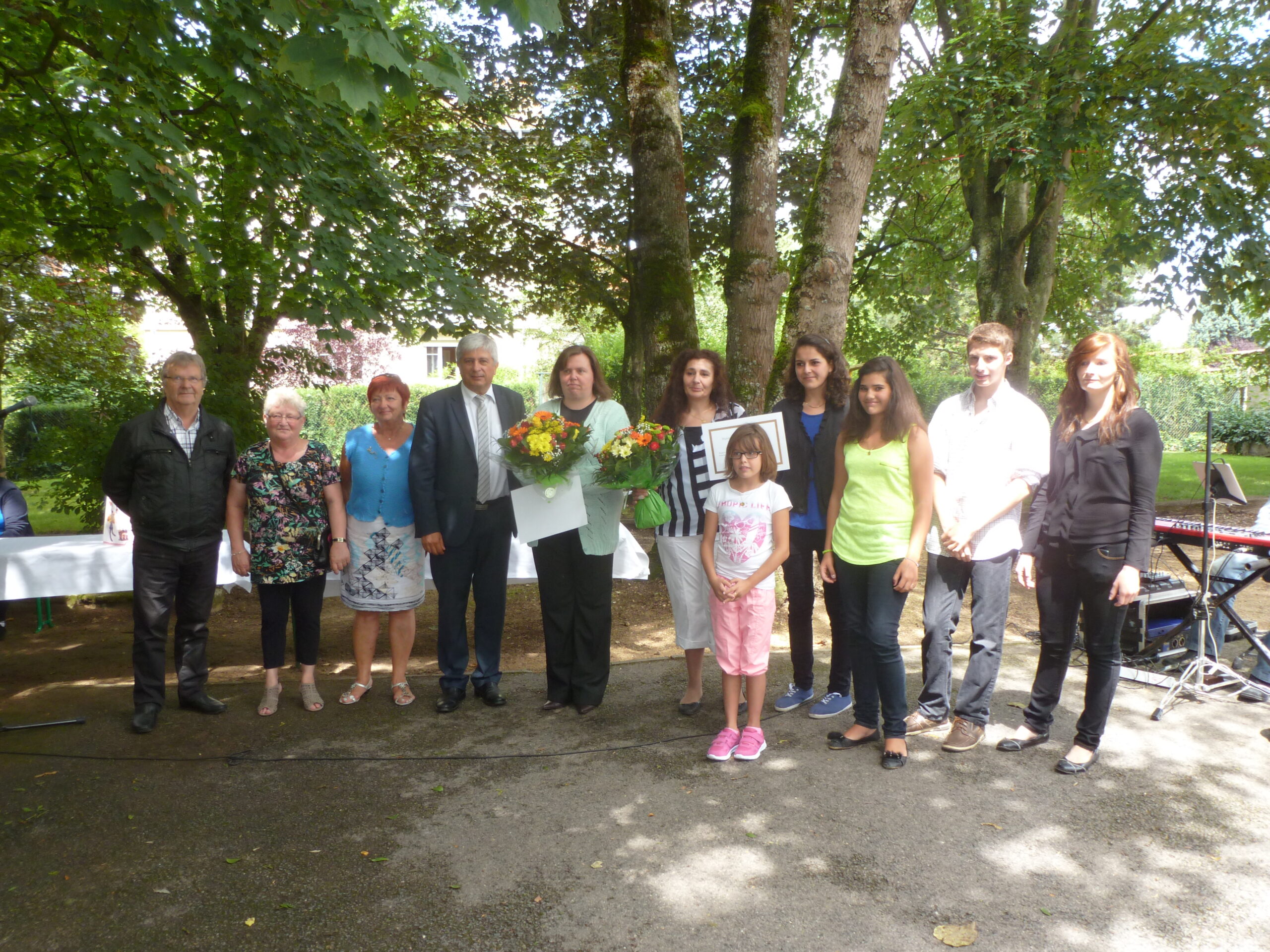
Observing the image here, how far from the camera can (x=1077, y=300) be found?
18781 mm

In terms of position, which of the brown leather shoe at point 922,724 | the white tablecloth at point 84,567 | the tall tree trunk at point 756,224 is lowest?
the brown leather shoe at point 922,724

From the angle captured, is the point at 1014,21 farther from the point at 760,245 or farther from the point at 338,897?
the point at 338,897

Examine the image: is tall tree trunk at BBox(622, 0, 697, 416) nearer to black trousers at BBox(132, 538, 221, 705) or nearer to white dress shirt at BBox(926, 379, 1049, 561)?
white dress shirt at BBox(926, 379, 1049, 561)

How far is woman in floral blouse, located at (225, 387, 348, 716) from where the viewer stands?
4.81 meters

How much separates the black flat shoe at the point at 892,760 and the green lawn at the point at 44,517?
9056 millimetres

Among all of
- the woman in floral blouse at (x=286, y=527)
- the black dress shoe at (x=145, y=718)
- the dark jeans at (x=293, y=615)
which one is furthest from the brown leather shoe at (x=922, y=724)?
the black dress shoe at (x=145, y=718)

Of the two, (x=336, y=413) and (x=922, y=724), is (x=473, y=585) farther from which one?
(x=336, y=413)

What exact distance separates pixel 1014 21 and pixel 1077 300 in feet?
29.9

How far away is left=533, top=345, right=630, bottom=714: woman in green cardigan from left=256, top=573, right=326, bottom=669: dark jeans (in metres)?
1.29

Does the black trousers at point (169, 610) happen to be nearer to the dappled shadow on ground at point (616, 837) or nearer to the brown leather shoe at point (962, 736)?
the dappled shadow on ground at point (616, 837)

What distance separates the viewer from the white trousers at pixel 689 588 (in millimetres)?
4688

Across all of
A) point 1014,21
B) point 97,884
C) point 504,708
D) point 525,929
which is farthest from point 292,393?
point 1014,21

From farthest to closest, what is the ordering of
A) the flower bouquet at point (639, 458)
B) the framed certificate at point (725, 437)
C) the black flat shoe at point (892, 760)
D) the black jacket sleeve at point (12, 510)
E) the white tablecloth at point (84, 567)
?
the black jacket sleeve at point (12, 510) < the white tablecloth at point (84, 567) < the framed certificate at point (725, 437) < the flower bouquet at point (639, 458) < the black flat shoe at point (892, 760)

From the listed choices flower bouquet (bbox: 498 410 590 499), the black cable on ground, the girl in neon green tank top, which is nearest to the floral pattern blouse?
the black cable on ground
